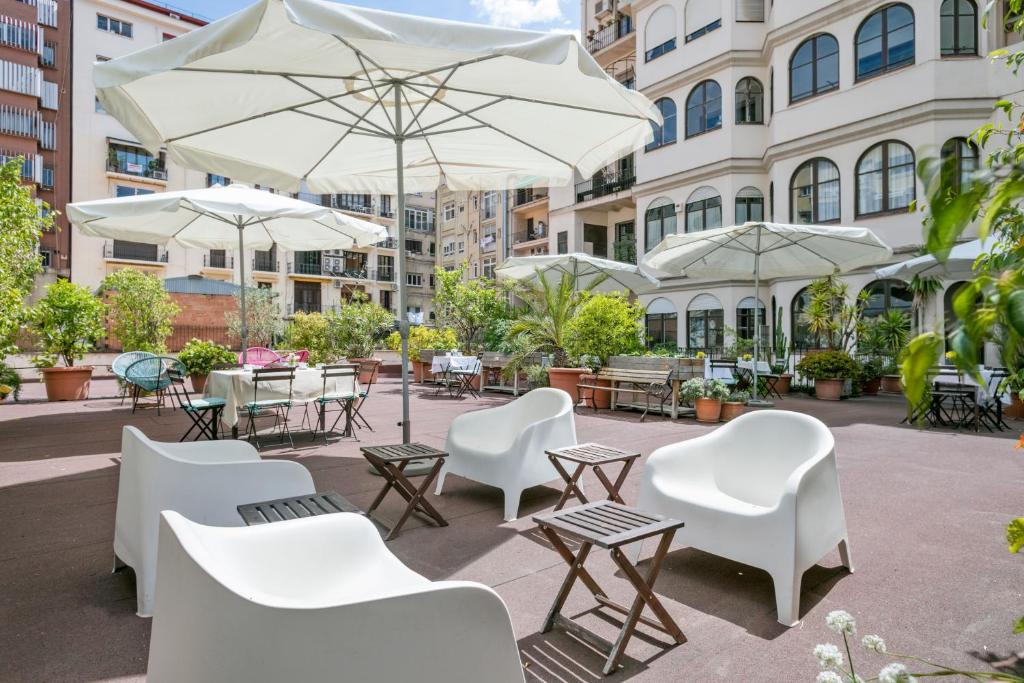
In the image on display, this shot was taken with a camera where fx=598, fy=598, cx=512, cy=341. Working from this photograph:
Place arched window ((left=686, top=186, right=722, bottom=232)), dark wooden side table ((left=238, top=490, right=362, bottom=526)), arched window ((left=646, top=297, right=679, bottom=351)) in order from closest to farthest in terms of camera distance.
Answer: dark wooden side table ((left=238, top=490, right=362, bottom=526))
arched window ((left=686, top=186, right=722, bottom=232))
arched window ((left=646, top=297, right=679, bottom=351))

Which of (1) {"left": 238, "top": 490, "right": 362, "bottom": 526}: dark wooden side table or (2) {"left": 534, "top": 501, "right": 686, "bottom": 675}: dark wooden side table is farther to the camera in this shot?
(1) {"left": 238, "top": 490, "right": 362, "bottom": 526}: dark wooden side table

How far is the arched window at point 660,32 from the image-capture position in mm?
21266

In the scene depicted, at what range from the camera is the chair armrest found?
3.73m

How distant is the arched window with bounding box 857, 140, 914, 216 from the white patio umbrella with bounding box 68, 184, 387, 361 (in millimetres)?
13675

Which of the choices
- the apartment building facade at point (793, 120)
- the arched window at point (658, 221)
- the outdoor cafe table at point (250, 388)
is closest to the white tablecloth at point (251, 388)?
the outdoor cafe table at point (250, 388)

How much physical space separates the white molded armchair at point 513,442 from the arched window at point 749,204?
16131 millimetres

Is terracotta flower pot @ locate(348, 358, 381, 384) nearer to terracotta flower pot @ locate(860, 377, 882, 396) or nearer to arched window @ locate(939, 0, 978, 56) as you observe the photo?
terracotta flower pot @ locate(860, 377, 882, 396)

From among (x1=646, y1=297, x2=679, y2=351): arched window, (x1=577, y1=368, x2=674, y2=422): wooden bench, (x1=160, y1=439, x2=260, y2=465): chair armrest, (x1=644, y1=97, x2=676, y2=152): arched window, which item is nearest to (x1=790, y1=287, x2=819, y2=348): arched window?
(x1=646, y1=297, x2=679, y2=351): arched window

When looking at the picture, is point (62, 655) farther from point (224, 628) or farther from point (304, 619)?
point (304, 619)

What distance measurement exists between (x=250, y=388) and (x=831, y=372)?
1165 cm

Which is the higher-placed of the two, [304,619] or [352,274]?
[352,274]

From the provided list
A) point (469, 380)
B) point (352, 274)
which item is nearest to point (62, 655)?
point (469, 380)

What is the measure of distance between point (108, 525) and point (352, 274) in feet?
134

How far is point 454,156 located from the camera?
22.4 ft
